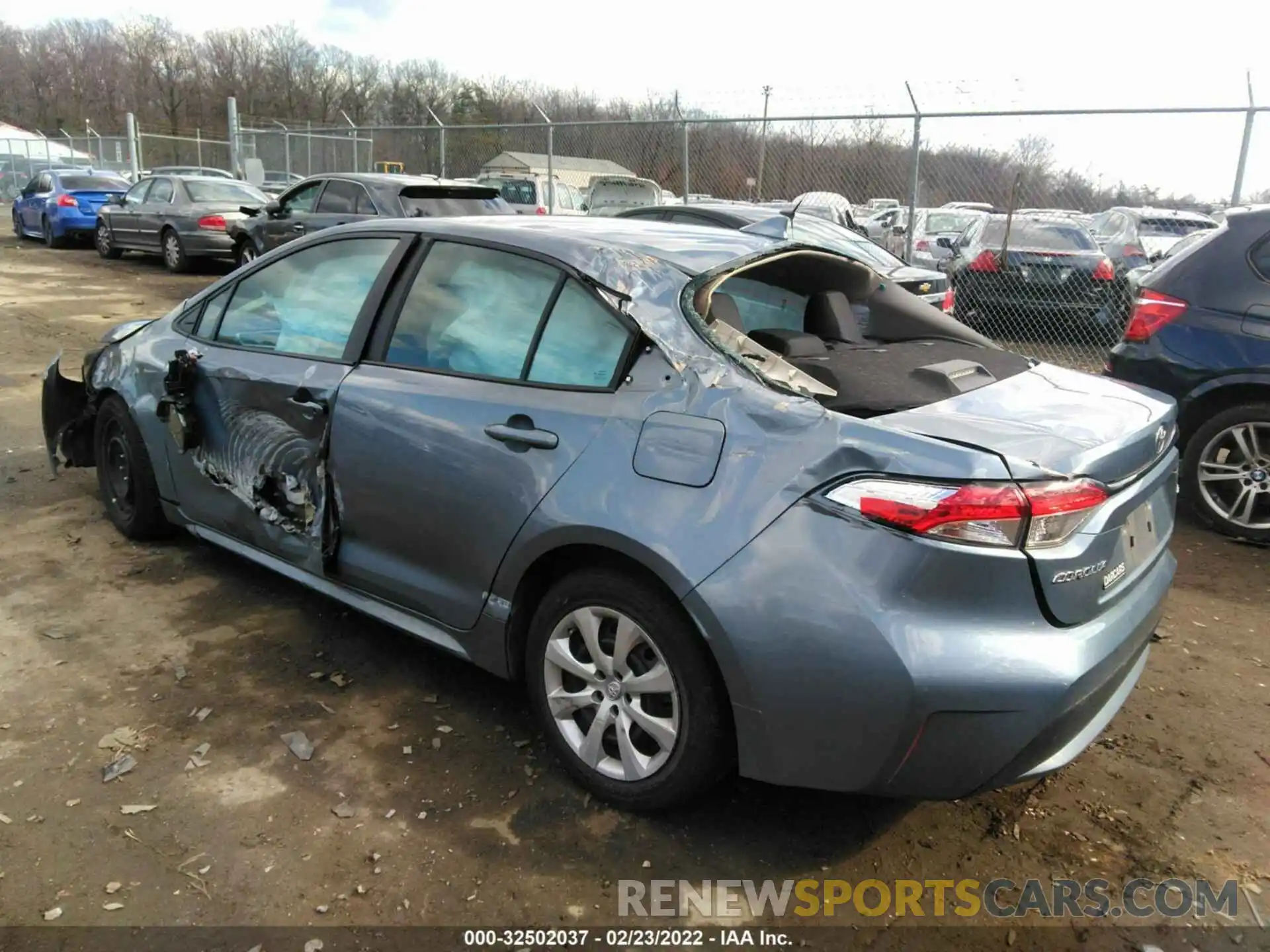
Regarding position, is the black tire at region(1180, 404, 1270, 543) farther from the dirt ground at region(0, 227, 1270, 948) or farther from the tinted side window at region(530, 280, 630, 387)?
the tinted side window at region(530, 280, 630, 387)

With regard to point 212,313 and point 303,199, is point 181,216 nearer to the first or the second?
point 303,199

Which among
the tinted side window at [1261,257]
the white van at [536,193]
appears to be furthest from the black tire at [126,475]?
the white van at [536,193]

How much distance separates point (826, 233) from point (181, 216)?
1176 centimetres

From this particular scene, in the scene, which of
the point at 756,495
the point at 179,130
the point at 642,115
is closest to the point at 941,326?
the point at 756,495

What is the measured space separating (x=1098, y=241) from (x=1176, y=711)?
8.66m

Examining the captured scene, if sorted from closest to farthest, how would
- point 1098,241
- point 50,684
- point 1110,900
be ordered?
point 1110,900
point 50,684
point 1098,241

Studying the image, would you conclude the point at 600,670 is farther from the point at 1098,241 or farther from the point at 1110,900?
the point at 1098,241

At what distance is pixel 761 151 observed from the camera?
12.3 m

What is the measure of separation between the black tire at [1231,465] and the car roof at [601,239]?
10.8ft

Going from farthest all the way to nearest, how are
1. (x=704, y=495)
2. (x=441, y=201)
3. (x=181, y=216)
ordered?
(x=181, y=216)
(x=441, y=201)
(x=704, y=495)

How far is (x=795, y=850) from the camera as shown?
267 cm

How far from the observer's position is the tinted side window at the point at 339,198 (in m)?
11.4

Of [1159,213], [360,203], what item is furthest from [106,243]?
[1159,213]

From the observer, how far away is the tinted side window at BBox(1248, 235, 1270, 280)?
507cm
